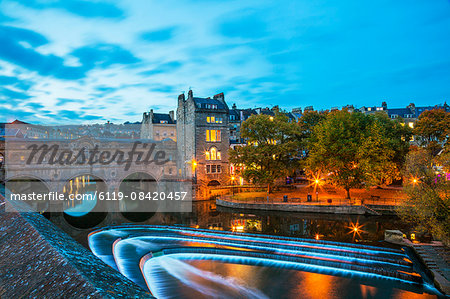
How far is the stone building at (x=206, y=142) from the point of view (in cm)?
5347

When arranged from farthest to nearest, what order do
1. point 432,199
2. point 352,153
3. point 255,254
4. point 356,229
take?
point 352,153
point 356,229
point 255,254
point 432,199

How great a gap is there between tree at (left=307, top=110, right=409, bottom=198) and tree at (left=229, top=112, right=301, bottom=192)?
13.4 ft

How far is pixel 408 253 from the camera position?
21.1 meters

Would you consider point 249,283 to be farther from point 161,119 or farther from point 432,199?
point 161,119

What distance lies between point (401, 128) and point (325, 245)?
35.2m

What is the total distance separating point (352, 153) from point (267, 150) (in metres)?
11.5

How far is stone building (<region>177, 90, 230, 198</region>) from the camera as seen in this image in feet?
175

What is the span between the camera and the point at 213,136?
179 ft

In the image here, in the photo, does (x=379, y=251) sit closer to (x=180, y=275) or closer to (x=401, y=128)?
(x=180, y=275)

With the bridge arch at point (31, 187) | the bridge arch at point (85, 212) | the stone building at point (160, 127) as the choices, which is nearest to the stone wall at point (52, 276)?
the bridge arch at point (85, 212)

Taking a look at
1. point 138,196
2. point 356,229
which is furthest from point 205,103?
point 356,229

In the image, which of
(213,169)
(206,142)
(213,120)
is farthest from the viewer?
(213,120)

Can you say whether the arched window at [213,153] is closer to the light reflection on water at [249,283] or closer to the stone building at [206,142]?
the stone building at [206,142]

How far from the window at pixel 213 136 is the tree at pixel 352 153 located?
761 inches
